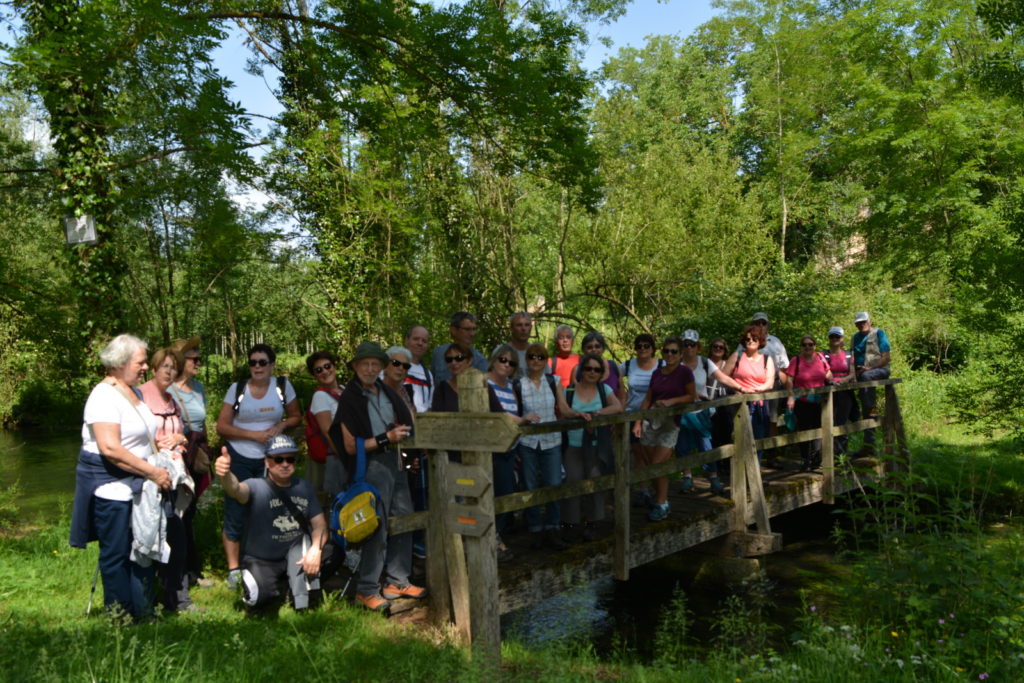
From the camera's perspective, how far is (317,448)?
252 inches

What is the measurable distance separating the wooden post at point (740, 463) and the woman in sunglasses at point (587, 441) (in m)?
2.11

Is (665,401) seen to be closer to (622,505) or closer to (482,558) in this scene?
(622,505)

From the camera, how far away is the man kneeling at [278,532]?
5.52m

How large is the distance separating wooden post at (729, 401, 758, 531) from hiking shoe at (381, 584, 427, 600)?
4.18 m

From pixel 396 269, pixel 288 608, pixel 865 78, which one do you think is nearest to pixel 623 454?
pixel 288 608

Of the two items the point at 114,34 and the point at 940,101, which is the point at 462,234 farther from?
the point at 940,101

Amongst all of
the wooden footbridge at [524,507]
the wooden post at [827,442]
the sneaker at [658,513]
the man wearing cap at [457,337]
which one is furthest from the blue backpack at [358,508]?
the wooden post at [827,442]

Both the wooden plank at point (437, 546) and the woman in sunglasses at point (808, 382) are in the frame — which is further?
the woman in sunglasses at point (808, 382)

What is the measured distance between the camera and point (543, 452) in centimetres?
683

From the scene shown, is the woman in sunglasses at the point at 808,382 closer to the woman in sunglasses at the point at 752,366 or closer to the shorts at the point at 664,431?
the woman in sunglasses at the point at 752,366

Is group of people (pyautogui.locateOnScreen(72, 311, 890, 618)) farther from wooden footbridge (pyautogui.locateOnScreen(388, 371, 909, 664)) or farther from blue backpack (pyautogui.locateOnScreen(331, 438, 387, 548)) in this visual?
wooden footbridge (pyautogui.locateOnScreen(388, 371, 909, 664))

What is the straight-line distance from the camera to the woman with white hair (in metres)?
5.02

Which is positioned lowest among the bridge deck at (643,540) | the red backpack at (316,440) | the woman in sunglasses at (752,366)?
the bridge deck at (643,540)

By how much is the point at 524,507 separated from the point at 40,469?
12.1 m
